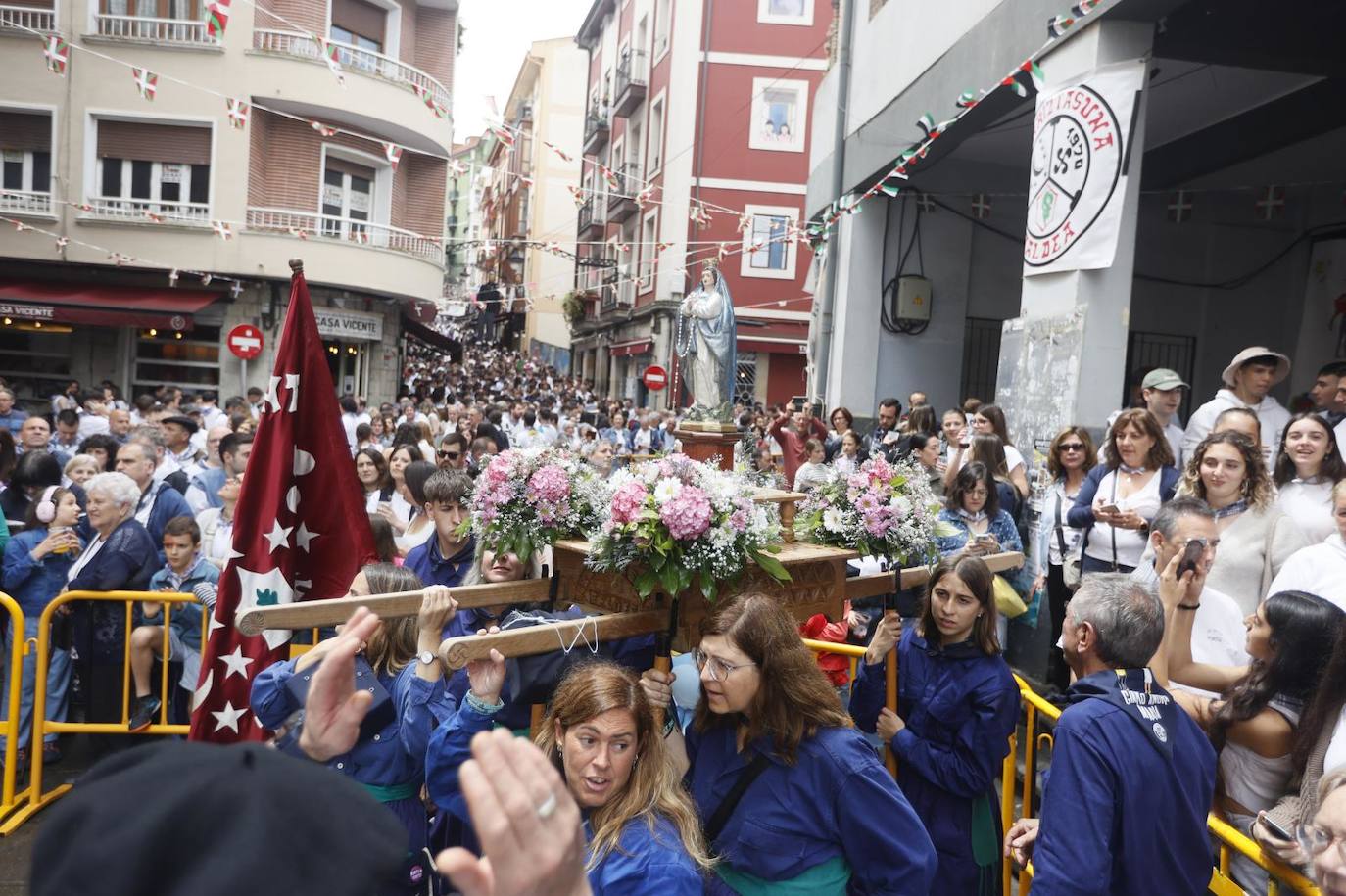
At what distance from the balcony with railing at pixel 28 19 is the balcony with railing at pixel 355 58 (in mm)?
3860

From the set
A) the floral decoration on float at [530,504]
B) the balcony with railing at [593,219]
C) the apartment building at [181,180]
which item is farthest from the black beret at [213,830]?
the balcony with railing at [593,219]

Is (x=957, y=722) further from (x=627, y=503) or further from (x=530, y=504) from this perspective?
(x=530, y=504)

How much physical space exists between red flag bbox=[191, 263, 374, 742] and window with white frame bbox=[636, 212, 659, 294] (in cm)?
2819

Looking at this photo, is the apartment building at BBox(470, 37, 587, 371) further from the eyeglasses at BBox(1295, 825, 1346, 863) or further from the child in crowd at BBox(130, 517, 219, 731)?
the eyeglasses at BBox(1295, 825, 1346, 863)

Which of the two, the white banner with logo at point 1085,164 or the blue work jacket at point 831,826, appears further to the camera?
the white banner with logo at point 1085,164

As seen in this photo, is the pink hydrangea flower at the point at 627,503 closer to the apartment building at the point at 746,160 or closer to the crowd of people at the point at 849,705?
the crowd of people at the point at 849,705

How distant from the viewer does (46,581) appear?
5770 mm

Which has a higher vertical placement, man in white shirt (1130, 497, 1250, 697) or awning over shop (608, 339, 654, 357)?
awning over shop (608, 339, 654, 357)

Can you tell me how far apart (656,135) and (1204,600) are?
102ft

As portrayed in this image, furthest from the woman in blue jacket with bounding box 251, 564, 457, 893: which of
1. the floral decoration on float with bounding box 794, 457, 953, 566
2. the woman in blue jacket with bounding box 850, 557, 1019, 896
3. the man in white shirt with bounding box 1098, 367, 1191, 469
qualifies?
the man in white shirt with bounding box 1098, 367, 1191, 469

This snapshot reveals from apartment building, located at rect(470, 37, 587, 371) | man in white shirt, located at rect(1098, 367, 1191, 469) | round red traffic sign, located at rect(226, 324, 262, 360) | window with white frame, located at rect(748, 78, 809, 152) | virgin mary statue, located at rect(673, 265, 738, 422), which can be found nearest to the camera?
man in white shirt, located at rect(1098, 367, 1191, 469)

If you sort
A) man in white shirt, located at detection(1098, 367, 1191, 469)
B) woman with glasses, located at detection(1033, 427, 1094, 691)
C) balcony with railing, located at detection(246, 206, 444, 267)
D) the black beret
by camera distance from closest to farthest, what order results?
the black beret < woman with glasses, located at detection(1033, 427, 1094, 691) < man in white shirt, located at detection(1098, 367, 1191, 469) < balcony with railing, located at detection(246, 206, 444, 267)

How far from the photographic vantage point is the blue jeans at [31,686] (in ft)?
17.6

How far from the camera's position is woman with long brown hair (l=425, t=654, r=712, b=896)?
2.37 metres
